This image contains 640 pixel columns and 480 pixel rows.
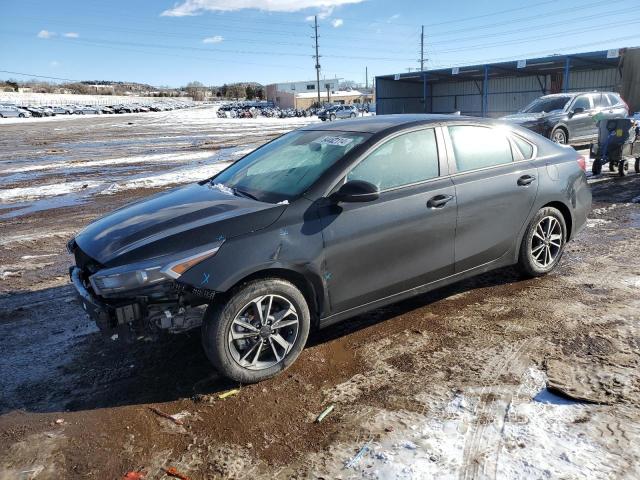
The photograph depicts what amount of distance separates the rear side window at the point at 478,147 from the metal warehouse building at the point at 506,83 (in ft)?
85.1

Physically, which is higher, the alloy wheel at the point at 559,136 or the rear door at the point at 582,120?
the rear door at the point at 582,120

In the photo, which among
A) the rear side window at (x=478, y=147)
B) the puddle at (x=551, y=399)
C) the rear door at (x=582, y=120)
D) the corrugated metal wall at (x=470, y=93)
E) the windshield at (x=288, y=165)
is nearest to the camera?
the puddle at (x=551, y=399)

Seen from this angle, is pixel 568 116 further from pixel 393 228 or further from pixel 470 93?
pixel 470 93

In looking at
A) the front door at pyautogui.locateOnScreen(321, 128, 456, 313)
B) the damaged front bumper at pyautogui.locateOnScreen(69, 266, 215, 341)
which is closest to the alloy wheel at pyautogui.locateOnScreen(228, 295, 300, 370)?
the damaged front bumper at pyautogui.locateOnScreen(69, 266, 215, 341)

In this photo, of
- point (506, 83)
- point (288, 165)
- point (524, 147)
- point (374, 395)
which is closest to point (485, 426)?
point (374, 395)

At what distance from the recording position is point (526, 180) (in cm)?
459

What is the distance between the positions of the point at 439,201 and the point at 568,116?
12.8 m

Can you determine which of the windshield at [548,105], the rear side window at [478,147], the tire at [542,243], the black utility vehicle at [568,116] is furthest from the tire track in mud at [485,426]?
the windshield at [548,105]

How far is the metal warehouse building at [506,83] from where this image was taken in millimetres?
27297

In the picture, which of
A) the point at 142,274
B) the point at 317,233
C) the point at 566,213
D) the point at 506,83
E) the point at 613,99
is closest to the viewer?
the point at 142,274

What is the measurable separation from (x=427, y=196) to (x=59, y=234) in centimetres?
A: 593

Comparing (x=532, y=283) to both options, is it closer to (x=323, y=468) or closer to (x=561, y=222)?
(x=561, y=222)

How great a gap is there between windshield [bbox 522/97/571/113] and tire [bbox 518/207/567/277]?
11.7 metres

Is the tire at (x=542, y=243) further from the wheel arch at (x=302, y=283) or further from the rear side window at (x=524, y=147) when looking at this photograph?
the wheel arch at (x=302, y=283)
